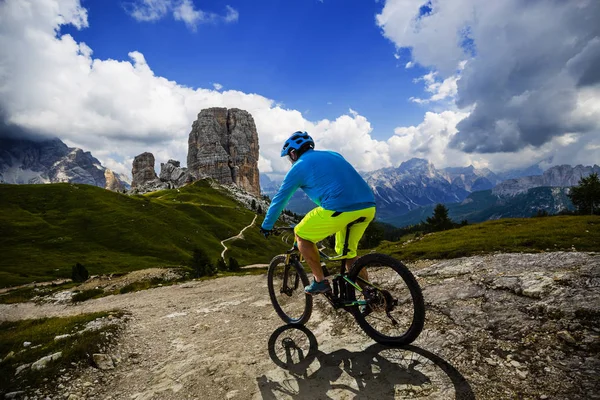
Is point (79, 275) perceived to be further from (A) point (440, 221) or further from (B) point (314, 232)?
(A) point (440, 221)

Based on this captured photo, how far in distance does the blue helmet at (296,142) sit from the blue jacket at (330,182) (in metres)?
0.40

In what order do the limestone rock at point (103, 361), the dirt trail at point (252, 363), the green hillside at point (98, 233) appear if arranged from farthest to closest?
the green hillside at point (98, 233)
the limestone rock at point (103, 361)
the dirt trail at point (252, 363)

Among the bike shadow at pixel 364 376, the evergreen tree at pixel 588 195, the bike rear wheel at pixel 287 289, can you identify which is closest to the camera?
the bike shadow at pixel 364 376

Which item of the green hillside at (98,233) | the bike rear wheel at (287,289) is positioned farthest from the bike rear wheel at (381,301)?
the green hillside at (98,233)

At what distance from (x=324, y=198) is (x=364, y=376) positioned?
11.8 ft

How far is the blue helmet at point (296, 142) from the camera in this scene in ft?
23.6

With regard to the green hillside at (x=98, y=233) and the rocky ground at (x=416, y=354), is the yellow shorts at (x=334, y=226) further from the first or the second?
the green hillside at (x=98, y=233)

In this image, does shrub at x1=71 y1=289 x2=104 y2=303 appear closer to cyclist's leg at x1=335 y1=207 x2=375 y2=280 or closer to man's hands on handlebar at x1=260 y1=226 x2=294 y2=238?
man's hands on handlebar at x1=260 y1=226 x2=294 y2=238

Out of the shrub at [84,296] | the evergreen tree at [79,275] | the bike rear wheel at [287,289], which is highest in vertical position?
the bike rear wheel at [287,289]

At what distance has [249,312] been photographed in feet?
34.9

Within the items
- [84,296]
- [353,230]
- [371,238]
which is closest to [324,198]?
[353,230]

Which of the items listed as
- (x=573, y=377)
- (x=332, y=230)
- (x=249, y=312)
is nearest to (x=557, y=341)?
(x=573, y=377)

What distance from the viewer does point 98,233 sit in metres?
93.6

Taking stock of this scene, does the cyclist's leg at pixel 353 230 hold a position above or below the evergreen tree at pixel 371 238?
above
